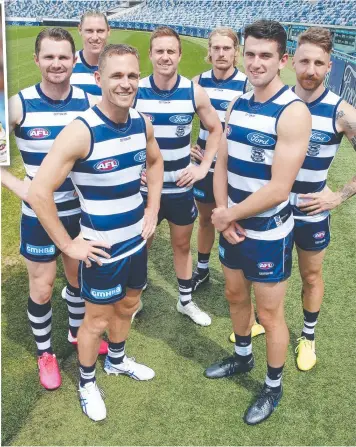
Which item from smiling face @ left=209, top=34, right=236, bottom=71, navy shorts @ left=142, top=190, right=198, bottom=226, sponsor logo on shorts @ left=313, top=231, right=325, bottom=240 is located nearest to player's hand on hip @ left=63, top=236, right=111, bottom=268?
navy shorts @ left=142, top=190, right=198, bottom=226

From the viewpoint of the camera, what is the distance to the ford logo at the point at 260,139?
9.40 feet

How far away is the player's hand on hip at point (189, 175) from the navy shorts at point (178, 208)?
0.14 metres

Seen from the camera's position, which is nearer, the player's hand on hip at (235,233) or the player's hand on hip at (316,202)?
the player's hand on hip at (235,233)

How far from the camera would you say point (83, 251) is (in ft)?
9.87

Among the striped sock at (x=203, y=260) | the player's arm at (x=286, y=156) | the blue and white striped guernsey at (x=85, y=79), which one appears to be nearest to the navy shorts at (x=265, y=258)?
the player's arm at (x=286, y=156)

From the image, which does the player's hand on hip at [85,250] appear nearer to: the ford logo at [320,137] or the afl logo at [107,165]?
the afl logo at [107,165]

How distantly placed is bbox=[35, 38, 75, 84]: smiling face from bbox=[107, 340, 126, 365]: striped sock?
2.03m

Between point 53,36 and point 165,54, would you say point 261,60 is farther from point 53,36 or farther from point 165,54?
point 53,36

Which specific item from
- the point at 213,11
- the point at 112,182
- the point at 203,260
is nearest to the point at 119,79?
the point at 112,182

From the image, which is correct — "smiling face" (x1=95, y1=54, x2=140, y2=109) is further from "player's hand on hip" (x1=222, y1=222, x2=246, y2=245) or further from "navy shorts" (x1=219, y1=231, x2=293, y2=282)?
"navy shorts" (x1=219, y1=231, x2=293, y2=282)

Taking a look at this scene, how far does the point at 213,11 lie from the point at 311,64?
5889cm

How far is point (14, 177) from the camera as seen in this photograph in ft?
10.6

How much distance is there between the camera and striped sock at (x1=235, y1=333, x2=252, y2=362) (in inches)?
149

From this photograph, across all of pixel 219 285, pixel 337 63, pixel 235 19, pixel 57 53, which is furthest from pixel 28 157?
pixel 235 19
